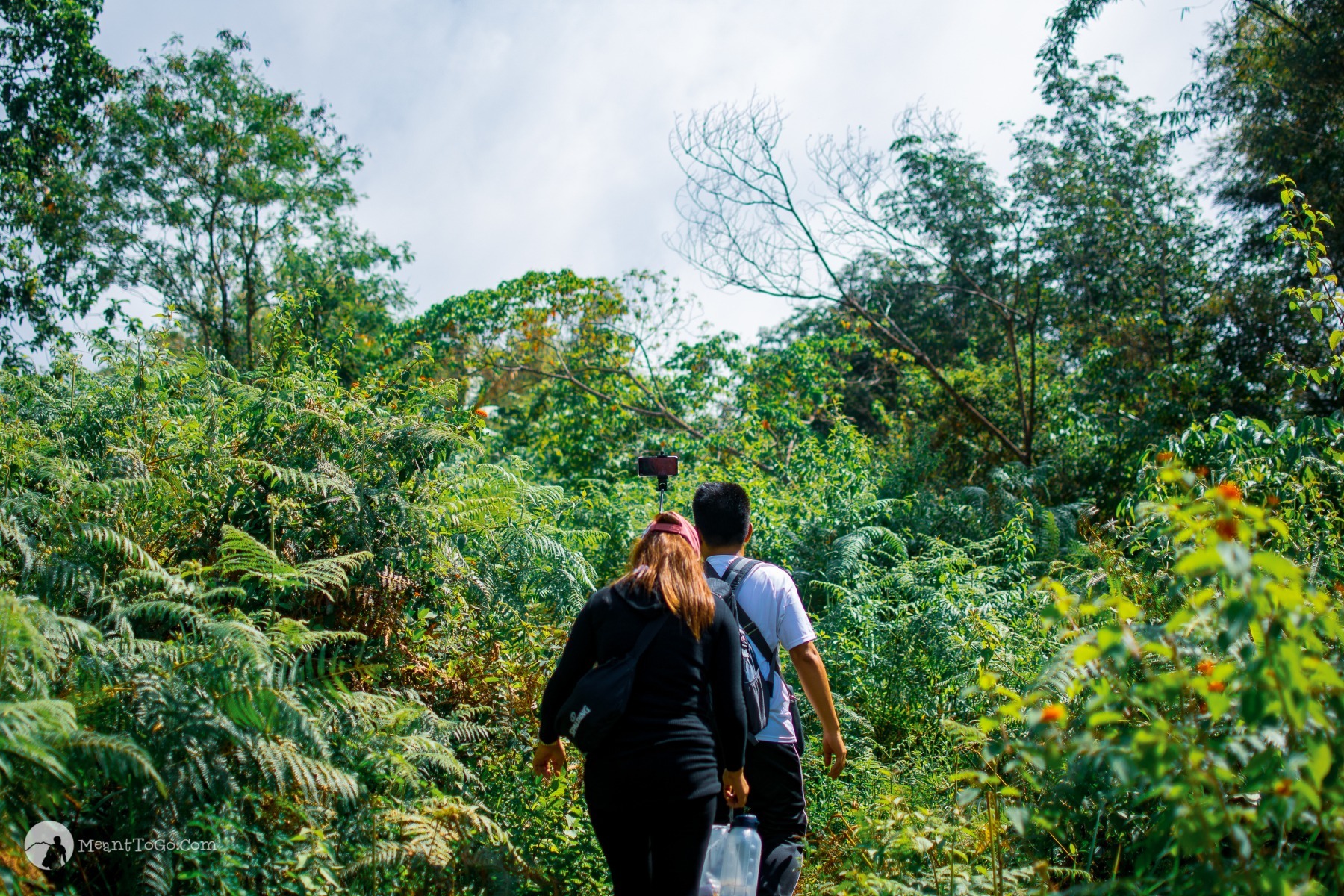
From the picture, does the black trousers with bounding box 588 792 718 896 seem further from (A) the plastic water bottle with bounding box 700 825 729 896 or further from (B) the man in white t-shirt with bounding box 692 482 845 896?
(B) the man in white t-shirt with bounding box 692 482 845 896

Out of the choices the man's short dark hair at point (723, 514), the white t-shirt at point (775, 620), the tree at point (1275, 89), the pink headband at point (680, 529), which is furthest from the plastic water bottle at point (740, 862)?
the tree at point (1275, 89)

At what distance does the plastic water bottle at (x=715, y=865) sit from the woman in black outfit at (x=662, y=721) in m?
0.12

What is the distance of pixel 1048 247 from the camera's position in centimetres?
1209

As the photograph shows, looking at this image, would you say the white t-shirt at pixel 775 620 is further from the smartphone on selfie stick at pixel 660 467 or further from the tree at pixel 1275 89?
the tree at pixel 1275 89

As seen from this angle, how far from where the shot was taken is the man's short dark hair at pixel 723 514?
3.47 meters

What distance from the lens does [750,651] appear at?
3148 mm

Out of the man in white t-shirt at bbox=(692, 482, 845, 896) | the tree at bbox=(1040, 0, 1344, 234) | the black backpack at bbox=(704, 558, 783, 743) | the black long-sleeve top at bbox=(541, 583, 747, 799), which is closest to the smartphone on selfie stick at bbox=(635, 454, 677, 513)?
the black backpack at bbox=(704, 558, 783, 743)

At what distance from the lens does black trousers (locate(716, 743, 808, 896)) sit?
10.5ft

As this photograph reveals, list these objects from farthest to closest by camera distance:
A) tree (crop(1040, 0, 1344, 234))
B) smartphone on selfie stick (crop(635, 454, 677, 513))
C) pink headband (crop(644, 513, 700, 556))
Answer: tree (crop(1040, 0, 1344, 234))
smartphone on selfie stick (crop(635, 454, 677, 513))
pink headband (crop(644, 513, 700, 556))

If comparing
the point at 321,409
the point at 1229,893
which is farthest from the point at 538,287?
the point at 1229,893

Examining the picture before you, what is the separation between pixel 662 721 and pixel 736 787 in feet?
1.48

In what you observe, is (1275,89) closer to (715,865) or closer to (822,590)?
(822,590)

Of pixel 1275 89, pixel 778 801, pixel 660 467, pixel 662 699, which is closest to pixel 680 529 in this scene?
pixel 662 699

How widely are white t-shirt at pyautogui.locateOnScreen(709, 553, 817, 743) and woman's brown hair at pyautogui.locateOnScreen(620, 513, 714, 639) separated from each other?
0.38m
